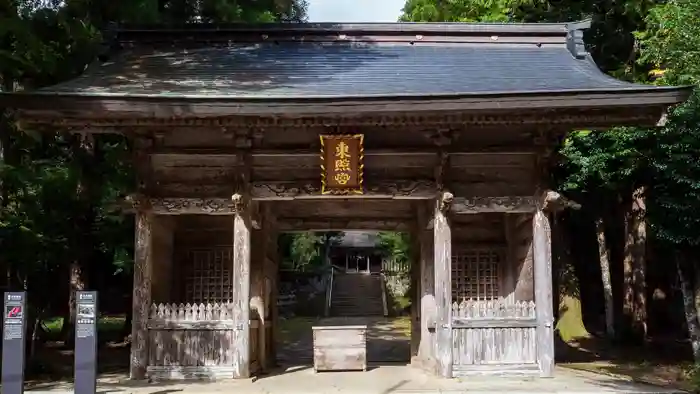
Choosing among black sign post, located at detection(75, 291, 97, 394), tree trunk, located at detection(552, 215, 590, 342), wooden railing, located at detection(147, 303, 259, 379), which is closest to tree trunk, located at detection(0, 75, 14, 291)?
wooden railing, located at detection(147, 303, 259, 379)

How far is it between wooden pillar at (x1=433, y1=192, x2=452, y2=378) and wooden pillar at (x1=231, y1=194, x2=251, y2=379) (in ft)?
10.3

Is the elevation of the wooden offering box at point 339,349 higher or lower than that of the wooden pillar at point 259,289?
lower

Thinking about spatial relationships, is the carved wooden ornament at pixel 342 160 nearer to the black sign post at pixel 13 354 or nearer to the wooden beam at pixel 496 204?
the wooden beam at pixel 496 204

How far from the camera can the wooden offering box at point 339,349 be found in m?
12.1

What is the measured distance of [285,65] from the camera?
13.1m

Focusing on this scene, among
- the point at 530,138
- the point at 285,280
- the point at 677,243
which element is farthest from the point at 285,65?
the point at 285,280

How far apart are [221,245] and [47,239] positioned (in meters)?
3.93

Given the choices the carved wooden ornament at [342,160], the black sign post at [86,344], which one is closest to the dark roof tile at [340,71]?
the carved wooden ornament at [342,160]

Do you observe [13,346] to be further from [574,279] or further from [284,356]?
[574,279]

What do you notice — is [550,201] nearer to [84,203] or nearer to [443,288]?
[443,288]

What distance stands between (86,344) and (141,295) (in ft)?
8.66

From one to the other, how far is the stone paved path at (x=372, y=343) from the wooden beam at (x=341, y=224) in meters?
2.90

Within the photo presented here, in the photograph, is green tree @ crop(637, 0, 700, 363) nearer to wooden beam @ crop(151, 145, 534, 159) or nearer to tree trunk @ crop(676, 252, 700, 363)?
tree trunk @ crop(676, 252, 700, 363)

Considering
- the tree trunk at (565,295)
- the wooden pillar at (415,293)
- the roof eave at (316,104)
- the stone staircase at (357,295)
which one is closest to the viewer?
the roof eave at (316,104)
